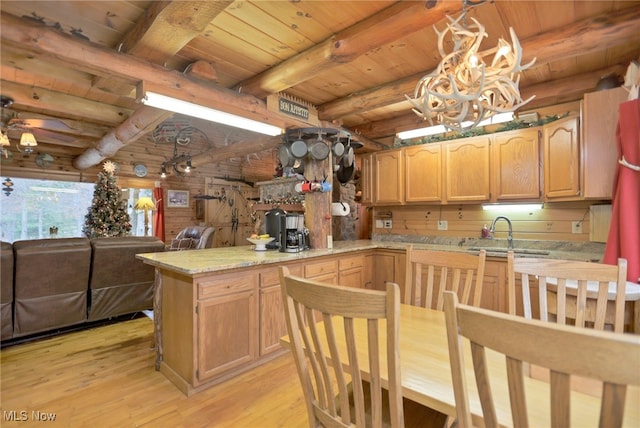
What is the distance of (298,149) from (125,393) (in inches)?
94.1

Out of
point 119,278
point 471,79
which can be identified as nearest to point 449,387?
point 471,79

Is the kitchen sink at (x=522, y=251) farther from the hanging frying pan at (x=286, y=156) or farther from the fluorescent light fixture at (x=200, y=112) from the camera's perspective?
the fluorescent light fixture at (x=200, y=112)

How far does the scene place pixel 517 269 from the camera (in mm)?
1501

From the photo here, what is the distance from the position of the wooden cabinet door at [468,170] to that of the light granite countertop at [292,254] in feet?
1.88

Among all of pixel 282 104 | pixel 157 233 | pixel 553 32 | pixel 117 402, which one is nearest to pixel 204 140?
pixel 157 233

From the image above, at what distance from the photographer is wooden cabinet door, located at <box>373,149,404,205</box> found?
3.95 metres

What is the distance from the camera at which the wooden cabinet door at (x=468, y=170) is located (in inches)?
131

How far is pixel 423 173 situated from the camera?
3.76 metres

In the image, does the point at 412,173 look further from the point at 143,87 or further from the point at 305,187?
the point at 143,87

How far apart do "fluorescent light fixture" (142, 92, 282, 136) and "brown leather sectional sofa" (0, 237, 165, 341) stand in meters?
1.82

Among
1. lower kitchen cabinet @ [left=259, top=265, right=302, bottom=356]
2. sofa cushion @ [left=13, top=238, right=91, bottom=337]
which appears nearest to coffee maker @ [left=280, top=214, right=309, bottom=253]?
lower kitchen cabinet @ [left=259, top=265, right=302, bottom=356]

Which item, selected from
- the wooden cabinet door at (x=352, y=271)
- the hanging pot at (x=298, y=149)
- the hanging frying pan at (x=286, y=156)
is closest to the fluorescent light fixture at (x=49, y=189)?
the hanging frying pan at (x=286, y=156)

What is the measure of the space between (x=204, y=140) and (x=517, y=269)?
7.26 metres

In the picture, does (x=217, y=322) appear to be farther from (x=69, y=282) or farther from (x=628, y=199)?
(x=628, y=199)
